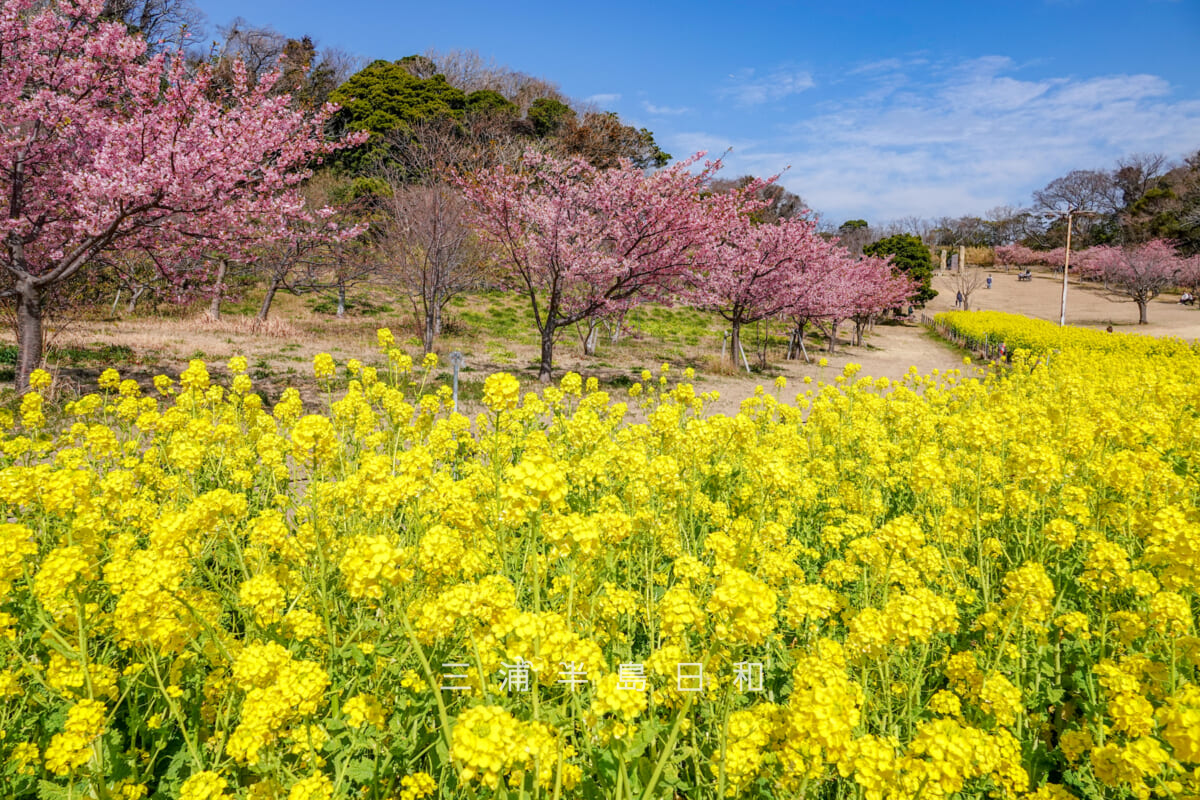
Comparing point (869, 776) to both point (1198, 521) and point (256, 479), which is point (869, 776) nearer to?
point (1198, 521)

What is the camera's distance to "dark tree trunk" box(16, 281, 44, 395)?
915 cm

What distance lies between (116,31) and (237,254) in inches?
150

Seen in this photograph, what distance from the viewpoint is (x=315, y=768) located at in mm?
2471

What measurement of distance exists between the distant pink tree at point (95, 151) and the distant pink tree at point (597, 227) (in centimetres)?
563

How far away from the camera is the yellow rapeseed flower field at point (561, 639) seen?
2.19 meters

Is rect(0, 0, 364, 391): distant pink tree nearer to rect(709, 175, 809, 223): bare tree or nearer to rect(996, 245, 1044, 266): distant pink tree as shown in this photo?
rect(709, 175, 809, 223): bare tree

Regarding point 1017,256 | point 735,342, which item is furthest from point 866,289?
point 1017,256

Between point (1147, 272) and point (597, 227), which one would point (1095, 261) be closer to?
point (1147, 272)

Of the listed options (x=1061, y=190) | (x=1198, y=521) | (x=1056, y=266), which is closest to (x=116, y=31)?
(x=1198, y=521)

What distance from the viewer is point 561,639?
6.91ft

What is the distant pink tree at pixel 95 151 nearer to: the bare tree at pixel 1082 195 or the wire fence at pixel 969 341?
the wire fence at pixel 969 341

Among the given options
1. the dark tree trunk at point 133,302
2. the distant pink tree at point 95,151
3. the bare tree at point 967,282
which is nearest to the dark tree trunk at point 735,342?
the distant pink tree at point 95,151

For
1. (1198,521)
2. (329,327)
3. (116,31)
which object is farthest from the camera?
(329,327)

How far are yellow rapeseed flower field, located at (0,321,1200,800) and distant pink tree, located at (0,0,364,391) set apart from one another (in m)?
5.37
